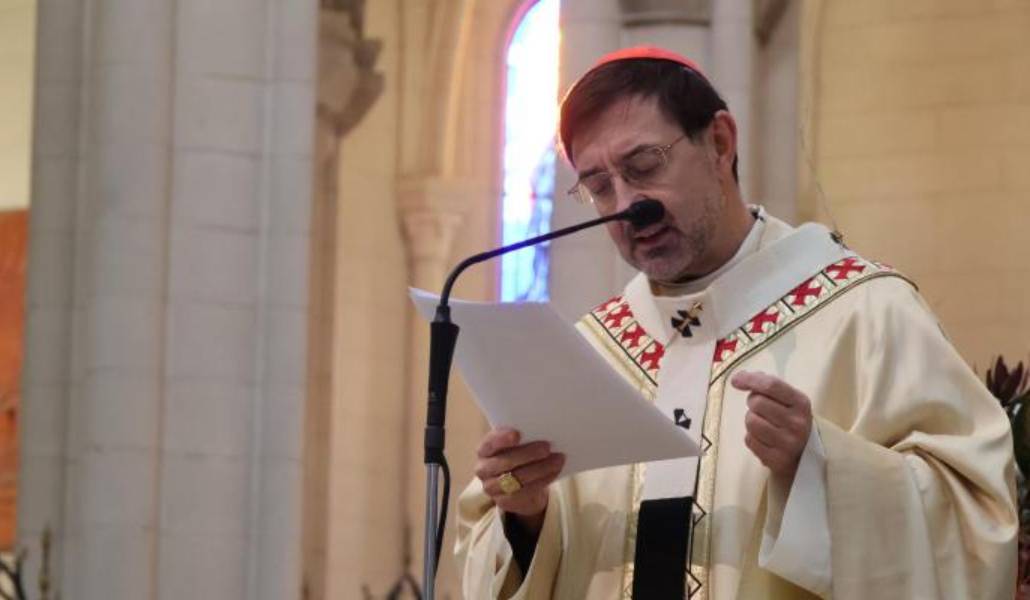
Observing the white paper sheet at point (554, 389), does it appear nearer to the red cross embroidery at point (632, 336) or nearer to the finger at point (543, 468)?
the finger at point (543, 468)

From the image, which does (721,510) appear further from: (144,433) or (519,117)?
(519,117)

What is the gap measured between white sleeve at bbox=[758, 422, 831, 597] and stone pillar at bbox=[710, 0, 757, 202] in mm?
8271

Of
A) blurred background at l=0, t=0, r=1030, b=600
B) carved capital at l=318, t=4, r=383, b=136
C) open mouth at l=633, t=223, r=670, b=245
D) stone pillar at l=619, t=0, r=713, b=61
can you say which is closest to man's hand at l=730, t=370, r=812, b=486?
open mouth at l=633, t=223, r=670, b=245

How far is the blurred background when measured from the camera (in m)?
11.6

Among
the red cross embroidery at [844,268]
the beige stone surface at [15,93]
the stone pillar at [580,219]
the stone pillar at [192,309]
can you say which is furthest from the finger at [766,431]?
the beige stone surface at [15,93]

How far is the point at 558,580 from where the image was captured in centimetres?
496

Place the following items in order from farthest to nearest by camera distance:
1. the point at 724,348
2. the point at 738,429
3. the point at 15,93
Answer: the point at 15,93 → the point at 724,348 → the point at 738,429

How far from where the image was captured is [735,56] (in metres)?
13.0

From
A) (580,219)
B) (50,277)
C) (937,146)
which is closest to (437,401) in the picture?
(50,277)

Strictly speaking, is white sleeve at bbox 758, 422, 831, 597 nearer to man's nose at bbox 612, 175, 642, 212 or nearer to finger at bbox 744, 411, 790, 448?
finger at bbox 744, 411, 790, 448

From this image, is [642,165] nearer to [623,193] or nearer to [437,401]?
[623,193]

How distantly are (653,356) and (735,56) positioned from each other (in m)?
7.99

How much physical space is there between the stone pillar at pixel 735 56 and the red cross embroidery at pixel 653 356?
7.75m

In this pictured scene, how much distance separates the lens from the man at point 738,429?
15.3ft
